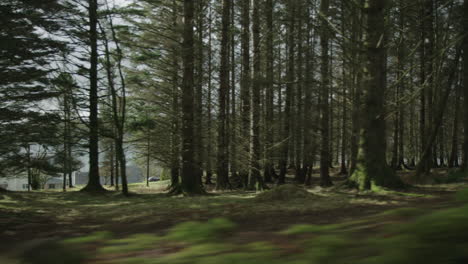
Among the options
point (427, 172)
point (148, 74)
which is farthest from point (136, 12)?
point (427, 172)

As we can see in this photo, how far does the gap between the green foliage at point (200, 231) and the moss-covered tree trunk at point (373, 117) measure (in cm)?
878

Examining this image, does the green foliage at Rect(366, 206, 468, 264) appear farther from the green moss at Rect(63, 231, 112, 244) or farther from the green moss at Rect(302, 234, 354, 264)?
A: the green moss at Rect(63, 231, 112, 244)

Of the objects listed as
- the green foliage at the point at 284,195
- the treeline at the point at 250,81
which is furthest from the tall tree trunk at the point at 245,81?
the green foliage at the point at 284,195

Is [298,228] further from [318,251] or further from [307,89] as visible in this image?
[307,89]

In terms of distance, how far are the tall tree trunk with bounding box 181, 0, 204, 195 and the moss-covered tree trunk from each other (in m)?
6.26

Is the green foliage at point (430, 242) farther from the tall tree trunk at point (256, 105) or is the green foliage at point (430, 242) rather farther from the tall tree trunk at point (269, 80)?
the tall tree trunk at point (256, 105)

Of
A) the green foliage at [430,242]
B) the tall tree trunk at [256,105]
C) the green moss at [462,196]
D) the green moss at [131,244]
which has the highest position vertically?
the tall tree trunk at [256,105]

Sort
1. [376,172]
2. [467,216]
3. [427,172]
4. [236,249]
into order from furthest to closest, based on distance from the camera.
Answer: [427,172], [376,172], [236,249], [467,216]

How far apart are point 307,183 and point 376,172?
10.8 m

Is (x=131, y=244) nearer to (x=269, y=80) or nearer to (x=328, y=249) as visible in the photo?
(x=328, y=249)

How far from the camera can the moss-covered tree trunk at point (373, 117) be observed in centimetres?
1002

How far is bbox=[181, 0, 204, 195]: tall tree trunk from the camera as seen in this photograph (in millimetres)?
13219

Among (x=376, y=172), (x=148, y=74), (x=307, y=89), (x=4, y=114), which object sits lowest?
(x=376, y=172)

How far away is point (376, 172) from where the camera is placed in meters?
10.0
